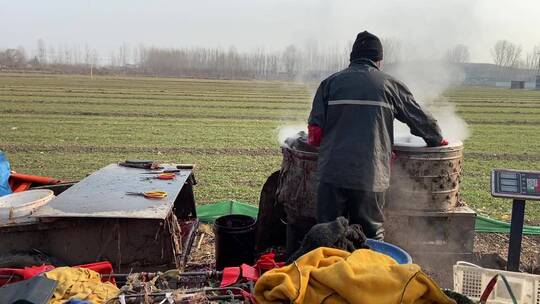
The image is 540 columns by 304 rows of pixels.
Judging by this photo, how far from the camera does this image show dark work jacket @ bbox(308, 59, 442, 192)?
412 cm

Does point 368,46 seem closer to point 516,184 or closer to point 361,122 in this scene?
point 361,122

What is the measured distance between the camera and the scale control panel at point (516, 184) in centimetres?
406

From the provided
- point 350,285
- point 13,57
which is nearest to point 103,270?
point 350,285

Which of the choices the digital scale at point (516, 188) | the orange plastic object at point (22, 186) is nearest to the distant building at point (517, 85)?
the digital scale at point (516, 188)

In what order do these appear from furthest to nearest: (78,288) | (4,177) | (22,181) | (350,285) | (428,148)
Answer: (22,181) < (4,177) < (428,148) < (78,288) < (350,285)

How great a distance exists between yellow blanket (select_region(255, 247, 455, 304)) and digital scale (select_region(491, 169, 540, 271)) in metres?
2.30

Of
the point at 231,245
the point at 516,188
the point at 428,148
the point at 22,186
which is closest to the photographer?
the point at 516,188

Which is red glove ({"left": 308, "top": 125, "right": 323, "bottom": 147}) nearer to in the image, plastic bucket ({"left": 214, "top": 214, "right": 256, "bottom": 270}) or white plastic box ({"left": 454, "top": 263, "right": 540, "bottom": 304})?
plastic bucket ({"left": 214, "top": 214, "right": 256, "bottom": 270})

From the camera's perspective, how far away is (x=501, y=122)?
1034 inches

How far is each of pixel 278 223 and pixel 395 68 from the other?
15.5 ft

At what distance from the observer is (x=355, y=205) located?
4258mm

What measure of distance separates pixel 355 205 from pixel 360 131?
73 centimetres

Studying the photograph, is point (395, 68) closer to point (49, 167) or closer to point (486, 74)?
point (49, 167)

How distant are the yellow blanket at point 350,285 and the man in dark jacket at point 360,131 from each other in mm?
1872
